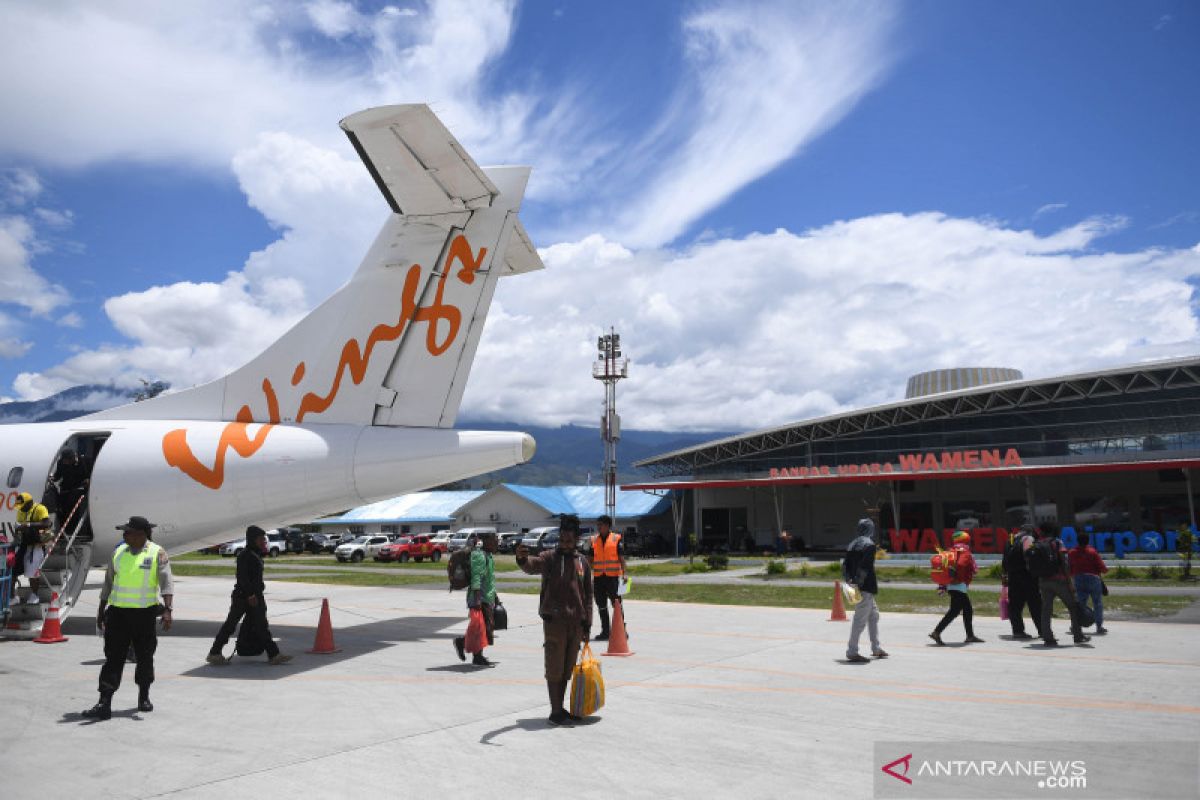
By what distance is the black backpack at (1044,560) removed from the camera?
10.9 m

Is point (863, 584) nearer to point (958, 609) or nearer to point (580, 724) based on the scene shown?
point (958, 609)

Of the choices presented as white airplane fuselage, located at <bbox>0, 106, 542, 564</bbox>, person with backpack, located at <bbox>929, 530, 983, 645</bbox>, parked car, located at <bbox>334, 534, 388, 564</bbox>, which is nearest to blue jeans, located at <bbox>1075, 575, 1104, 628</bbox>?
person with backpack, located at <bbox>929, 530, 983, 645</bbox>

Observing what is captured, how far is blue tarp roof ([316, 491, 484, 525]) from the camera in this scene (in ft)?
211

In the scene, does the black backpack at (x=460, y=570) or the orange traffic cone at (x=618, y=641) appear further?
the orange traffic cone at (x=618, y=641)

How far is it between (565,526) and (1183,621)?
12.9 meters

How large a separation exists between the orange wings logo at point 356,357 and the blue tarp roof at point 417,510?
52.5m

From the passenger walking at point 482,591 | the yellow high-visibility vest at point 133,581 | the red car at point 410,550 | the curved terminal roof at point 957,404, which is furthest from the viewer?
the red car at point 410,550

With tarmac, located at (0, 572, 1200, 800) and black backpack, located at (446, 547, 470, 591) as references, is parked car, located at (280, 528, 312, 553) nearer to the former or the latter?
tarmac, located at (0, 572, 1200, 800)

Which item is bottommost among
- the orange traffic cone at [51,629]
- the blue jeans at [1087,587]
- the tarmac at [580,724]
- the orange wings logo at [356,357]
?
the tarmac at [580,724]

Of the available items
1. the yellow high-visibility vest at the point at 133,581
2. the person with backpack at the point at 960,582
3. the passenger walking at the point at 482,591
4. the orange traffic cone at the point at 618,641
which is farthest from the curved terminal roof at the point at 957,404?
the yellow high-visibility vest at the point at 133,581

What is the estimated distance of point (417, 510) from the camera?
6612cm

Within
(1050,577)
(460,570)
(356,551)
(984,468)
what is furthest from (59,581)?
(984,468)

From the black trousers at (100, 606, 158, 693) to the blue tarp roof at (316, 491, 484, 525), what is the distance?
5673 cm

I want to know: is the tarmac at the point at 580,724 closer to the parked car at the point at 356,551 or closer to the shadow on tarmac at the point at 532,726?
the shadow on tarmac at the point at 532,726
